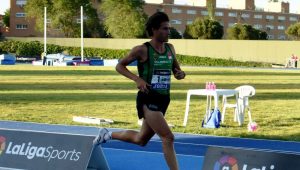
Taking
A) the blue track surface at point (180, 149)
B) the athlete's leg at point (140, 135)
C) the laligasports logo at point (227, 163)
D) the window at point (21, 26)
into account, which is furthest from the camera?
the window at point (21, 26)

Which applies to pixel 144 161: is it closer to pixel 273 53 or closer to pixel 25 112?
pixel 25 112

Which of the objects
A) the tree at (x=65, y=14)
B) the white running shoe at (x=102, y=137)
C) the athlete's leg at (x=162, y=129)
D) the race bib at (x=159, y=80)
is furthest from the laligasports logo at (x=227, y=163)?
the tree at (x=65, y=14)

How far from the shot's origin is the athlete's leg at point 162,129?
25.0 ft

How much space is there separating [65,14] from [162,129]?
233 feet

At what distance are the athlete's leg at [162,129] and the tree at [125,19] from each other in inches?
2578

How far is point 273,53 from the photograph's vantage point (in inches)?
2408

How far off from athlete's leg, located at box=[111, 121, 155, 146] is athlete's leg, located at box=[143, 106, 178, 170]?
0.72 feet

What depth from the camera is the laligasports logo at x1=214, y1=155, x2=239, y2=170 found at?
22.7 ft

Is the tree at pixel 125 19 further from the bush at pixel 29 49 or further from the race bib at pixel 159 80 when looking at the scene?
the race bib at pixel 159 80

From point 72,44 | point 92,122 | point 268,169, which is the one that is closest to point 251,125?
point 92,122

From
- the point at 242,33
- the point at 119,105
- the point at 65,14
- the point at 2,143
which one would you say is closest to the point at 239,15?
the point at 242,33

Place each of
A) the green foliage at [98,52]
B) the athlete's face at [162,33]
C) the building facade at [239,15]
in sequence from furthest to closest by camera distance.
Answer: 1. the building facade at [239,15]
2. the green foliage at [98,52]
3. the athlete's face at [162,33]

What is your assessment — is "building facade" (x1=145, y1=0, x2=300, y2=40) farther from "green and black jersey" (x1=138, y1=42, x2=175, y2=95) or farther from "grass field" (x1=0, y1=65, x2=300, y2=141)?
"green and black jersey" (x1=138, y1=42, x2=175, y2=95)

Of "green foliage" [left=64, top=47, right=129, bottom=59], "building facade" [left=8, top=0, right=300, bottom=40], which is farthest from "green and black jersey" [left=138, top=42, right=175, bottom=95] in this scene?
"building facade" [left=8, top=0, right=300, bottom=40]
